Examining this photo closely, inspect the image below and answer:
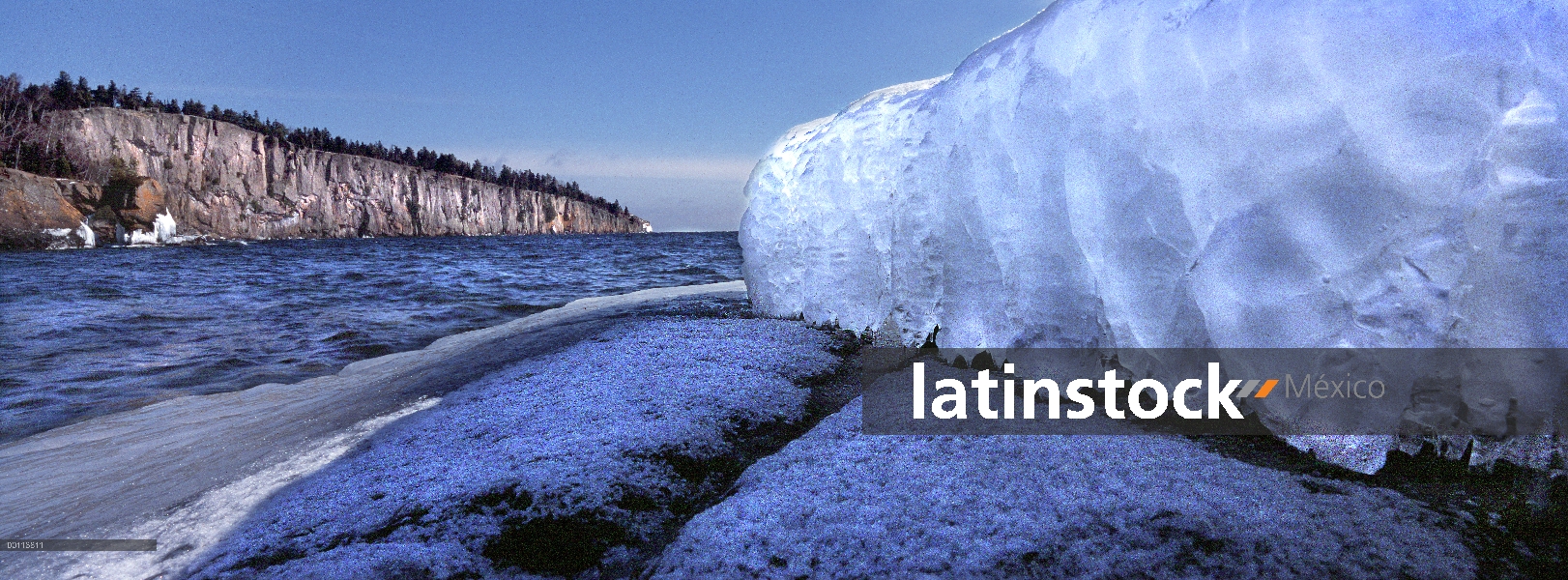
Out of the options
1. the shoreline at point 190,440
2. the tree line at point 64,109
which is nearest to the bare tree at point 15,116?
the tree line at point 64,109

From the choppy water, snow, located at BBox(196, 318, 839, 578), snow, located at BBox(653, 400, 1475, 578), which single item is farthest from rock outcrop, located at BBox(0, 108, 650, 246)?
snow, located at BBox(653, 400, 1475, 578)

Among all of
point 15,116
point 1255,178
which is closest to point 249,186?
point 15,116

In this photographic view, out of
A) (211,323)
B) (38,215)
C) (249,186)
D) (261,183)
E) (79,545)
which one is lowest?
(79,545)

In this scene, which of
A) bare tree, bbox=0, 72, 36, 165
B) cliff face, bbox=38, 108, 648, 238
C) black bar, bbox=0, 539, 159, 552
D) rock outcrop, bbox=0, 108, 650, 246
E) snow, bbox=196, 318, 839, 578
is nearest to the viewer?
snow, bbox=196, 318, 839, 578

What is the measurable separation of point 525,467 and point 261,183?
62648 mm

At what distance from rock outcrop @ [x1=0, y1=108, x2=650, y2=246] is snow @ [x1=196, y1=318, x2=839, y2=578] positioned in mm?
35617

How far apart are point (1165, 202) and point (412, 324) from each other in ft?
25.1

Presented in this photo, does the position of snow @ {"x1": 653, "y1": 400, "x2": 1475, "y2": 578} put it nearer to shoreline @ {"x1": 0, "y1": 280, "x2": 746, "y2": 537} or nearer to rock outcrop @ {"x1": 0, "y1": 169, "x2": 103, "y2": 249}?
shoreline @ {"x1": 0, "y1": 280, "x2": 746, "y2": 537}

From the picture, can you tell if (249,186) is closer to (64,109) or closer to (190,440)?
(64,109)

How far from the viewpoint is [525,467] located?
225 cm

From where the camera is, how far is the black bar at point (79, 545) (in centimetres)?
204

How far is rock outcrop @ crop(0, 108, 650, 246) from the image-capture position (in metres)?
38.4

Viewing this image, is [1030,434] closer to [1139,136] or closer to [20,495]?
[1139,136]

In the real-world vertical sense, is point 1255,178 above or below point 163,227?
below
